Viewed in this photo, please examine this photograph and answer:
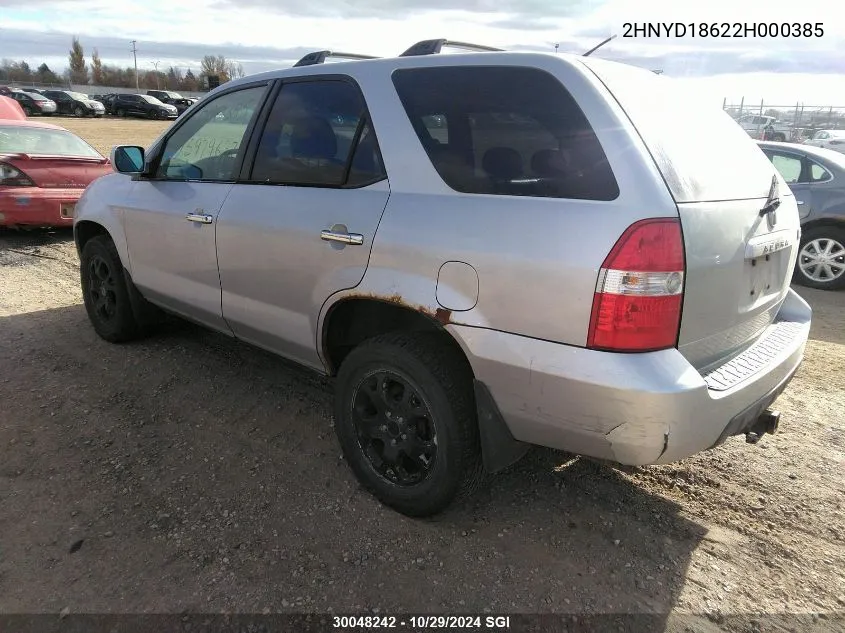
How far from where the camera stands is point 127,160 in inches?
163

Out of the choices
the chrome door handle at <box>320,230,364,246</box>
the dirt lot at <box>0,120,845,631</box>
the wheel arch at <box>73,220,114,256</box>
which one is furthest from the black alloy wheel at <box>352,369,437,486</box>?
the wheel arch at <box>73,220,114,256</box>

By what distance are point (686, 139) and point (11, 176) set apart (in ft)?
25.3

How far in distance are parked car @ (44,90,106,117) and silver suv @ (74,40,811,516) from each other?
45.9 meters

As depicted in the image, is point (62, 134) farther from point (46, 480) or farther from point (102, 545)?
point (102, 545)

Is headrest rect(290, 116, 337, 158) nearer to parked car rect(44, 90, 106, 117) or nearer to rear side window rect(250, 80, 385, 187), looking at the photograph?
rear side window rect(250, 80, 385, 187)

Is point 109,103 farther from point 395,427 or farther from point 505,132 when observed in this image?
point 505,132

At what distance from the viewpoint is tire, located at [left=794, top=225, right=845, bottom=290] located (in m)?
6.86

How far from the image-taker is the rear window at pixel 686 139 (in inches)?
86.7

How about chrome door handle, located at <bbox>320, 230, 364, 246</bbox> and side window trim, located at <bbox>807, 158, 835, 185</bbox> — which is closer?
chrome door handle, located at <bbox>320, 230, 364, 246</bbox>

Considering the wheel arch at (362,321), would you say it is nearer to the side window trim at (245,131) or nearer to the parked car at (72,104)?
the side window trim at (245,131)

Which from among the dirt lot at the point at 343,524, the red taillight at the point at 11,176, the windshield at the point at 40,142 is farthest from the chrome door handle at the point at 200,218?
the windshield at the point at 40,142

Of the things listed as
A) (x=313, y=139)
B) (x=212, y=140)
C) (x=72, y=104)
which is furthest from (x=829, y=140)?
(x=72, y=104)

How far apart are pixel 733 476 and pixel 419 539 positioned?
5.32 ft

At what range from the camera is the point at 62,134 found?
28.5 ft
